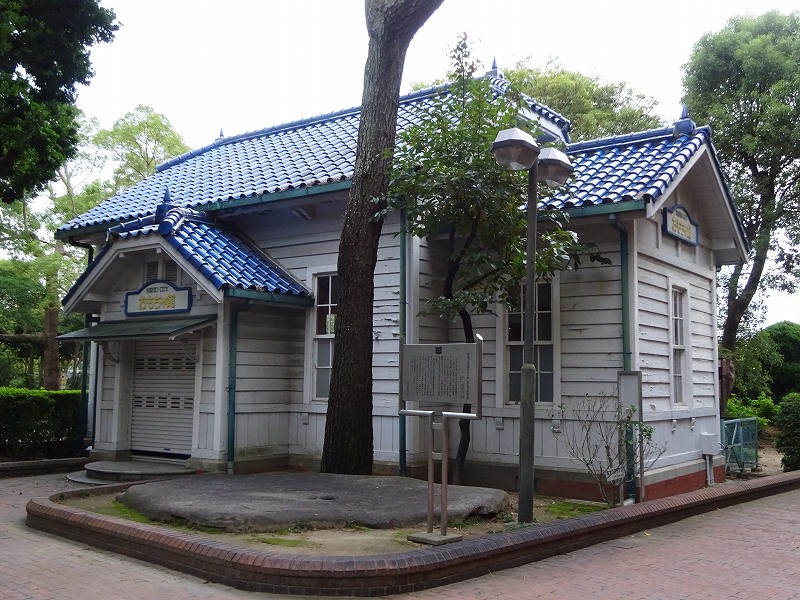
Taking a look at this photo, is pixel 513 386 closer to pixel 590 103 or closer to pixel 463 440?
pixel 463 440

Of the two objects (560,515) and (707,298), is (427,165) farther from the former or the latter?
(707,298)

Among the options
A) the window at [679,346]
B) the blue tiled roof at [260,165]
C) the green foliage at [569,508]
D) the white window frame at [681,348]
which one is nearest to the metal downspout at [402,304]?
the blue tiled roof at [260,165]

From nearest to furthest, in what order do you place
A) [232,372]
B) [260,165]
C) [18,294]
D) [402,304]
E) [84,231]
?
[402,304] → [232,372] → [84,231] → [260,165] → [18,294]

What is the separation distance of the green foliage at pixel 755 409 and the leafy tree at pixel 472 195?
1515cm

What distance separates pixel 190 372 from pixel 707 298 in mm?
8972

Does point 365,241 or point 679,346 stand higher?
point 365,241

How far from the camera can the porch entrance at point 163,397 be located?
12.4 m

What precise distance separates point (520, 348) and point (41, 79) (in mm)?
9275

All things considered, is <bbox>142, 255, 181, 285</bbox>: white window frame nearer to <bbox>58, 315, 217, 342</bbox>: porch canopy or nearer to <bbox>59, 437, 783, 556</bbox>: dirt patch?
<bbox>58, 315, 217, 342</bbox>: porch canopy

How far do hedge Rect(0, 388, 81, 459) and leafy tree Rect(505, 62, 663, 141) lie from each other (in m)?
16.8

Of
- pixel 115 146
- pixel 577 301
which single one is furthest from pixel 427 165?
pixel 115 146

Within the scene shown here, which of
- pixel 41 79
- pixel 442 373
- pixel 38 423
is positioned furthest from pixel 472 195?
pixel 38 423

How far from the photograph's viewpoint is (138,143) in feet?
96.5

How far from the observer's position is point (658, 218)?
11.3 metres
